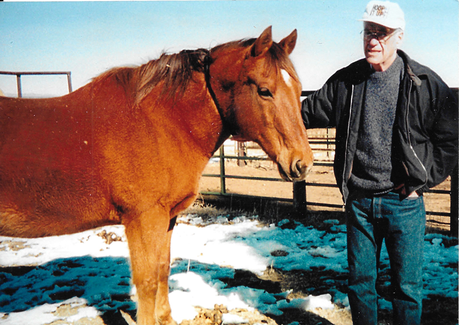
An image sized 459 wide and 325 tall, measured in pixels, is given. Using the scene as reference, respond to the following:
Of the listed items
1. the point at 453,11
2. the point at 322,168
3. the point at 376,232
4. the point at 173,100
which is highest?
the point at 453,11

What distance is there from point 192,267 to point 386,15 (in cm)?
307

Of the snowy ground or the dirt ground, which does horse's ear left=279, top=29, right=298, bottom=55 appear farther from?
the dirt ground

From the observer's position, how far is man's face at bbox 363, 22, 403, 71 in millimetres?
1949

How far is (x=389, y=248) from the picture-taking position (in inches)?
82.4

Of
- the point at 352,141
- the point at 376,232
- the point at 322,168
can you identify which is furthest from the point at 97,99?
the point at 322,168

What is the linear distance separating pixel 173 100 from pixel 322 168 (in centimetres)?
1055

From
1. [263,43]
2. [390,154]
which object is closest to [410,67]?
[390,154]

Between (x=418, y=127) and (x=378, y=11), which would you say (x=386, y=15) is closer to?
(x=378, y=11)

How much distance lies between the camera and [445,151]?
197cm

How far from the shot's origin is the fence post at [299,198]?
5.14 m

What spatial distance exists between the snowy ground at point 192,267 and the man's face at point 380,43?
2062 mm

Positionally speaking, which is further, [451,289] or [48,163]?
[451,289]

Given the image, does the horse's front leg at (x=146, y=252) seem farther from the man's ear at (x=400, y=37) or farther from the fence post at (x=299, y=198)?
the fence post at (x=299, y=198)

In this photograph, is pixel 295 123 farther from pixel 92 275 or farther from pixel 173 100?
pixel 92 275
